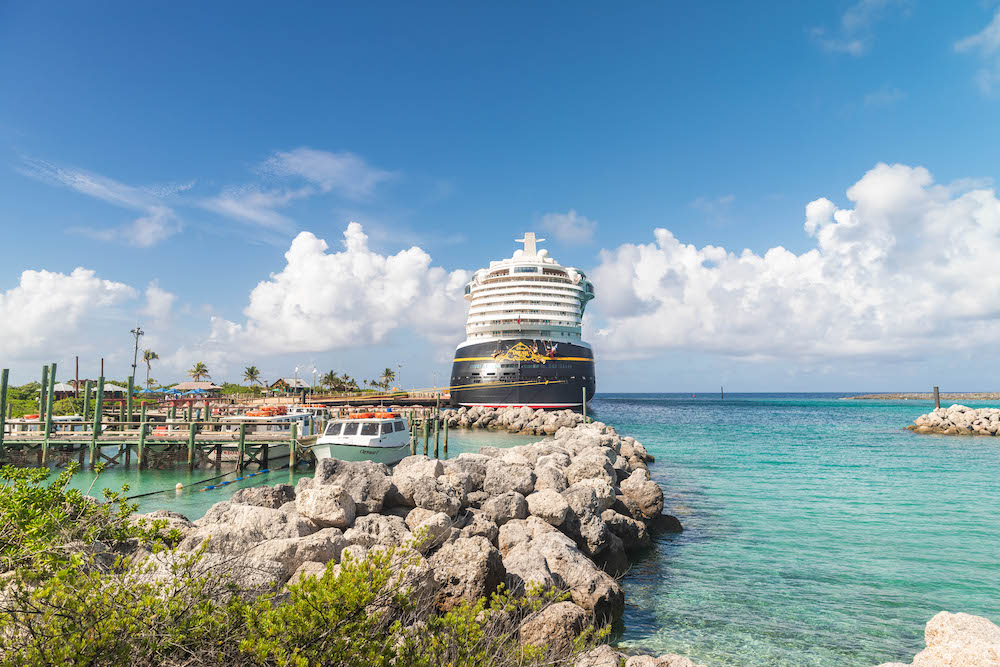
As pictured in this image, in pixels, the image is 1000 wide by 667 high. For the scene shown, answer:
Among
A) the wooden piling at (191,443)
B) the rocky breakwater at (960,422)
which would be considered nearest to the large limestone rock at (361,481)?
the wooden piling at (191,443)

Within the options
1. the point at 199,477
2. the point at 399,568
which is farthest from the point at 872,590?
the point at 199,477

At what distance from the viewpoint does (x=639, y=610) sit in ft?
31.3

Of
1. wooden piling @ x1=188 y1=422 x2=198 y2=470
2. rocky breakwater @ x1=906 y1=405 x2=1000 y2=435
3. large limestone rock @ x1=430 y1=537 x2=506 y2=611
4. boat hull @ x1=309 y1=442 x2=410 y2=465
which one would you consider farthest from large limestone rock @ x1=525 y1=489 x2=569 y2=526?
rocky breakwater @ x1=906 y1=405 x2=1000 y2=435

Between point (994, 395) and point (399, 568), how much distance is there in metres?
208

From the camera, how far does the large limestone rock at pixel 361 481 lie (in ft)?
33.9

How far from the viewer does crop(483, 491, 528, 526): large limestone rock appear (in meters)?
11.1

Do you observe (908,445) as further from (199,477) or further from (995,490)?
(199,477)

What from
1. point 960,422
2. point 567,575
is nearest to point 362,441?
point 567,575

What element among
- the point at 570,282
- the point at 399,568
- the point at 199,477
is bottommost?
the point at 199,477

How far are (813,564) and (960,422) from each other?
4539cm

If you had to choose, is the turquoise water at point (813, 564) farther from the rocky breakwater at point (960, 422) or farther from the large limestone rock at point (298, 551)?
the rocky breakwater at point (960, 422)

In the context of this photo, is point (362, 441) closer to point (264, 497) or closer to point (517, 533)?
point (264, 497)

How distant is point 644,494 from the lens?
1512 cm

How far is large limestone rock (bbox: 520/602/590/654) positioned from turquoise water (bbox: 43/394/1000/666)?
169 cm
